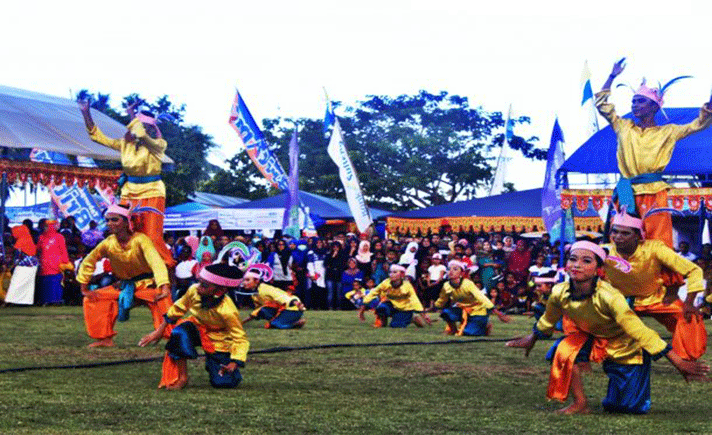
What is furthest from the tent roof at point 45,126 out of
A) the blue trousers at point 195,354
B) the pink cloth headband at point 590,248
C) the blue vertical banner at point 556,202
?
the pink cloth headband at point 590,248

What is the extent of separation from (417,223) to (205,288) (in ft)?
55.9

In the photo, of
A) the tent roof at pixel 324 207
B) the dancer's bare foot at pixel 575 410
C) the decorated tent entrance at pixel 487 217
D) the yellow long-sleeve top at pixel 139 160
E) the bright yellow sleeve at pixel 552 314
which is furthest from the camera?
the tent roof at pixel 324 207

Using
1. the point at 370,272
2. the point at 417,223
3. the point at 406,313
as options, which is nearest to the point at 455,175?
the point at 417,223

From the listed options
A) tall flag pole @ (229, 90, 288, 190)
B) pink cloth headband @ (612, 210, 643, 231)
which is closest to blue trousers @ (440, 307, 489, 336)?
pink cloth headband @ (612, 210, 643, 231)

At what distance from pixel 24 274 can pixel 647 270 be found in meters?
13.1

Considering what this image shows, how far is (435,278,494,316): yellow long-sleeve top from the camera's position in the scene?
553 inches

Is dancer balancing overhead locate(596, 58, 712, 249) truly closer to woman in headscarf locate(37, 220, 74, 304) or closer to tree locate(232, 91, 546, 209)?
woman in headscarf locate(37, 220, 74, 304)

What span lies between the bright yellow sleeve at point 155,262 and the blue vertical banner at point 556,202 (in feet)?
33.1

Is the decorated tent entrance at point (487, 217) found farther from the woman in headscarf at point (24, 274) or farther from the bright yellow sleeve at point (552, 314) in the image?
the bright yellow sleeve at point (552, 314)

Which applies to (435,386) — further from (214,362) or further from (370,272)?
(370,272)

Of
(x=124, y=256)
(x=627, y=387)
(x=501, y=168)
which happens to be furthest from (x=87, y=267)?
(x=501, y=168)

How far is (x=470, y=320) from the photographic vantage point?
14047mm

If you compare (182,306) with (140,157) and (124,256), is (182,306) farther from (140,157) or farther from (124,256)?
(140,157)

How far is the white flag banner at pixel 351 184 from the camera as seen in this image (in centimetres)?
2456
